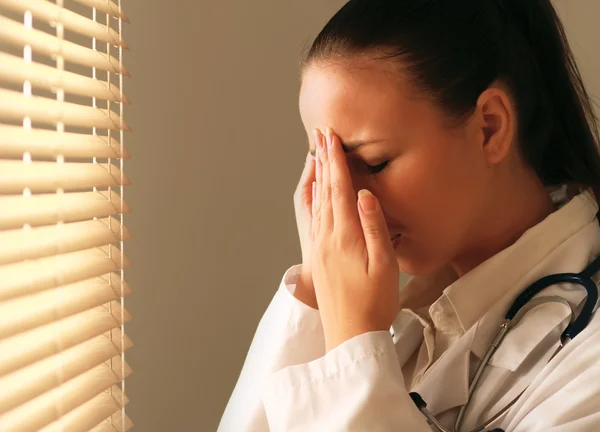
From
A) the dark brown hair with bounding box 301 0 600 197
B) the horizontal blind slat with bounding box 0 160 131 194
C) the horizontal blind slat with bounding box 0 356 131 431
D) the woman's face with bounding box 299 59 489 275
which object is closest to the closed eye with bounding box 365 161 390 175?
the woman's face with bounding box 299 59 489 275

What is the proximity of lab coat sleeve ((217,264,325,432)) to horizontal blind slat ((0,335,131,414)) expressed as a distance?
26 centimetres

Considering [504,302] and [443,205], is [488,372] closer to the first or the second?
[504,302]

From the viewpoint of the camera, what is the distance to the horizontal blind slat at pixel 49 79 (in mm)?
768

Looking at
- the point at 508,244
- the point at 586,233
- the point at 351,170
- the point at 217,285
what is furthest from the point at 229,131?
the point at 586,233

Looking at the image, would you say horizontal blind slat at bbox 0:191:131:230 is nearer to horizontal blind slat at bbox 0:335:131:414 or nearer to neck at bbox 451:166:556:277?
horizontal blind slat at bbox 0:335:131:414

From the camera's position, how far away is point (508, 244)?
3.47 feet

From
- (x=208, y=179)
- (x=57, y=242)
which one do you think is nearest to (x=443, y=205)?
(x=57, y=242)

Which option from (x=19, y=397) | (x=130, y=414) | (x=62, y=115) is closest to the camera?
(x=19, y=397)

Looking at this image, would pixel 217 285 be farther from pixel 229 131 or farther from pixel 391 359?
pixel 391 359

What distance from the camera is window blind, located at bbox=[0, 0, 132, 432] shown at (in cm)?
78

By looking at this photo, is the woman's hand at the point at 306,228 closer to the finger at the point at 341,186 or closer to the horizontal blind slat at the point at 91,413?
the finger at the point at 341,186

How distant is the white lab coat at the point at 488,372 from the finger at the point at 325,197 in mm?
209

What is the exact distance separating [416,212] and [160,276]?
0.67 m

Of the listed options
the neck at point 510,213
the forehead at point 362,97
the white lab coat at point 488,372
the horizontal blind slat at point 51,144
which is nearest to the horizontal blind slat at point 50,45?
the horizontal blind slat at point 51,144
